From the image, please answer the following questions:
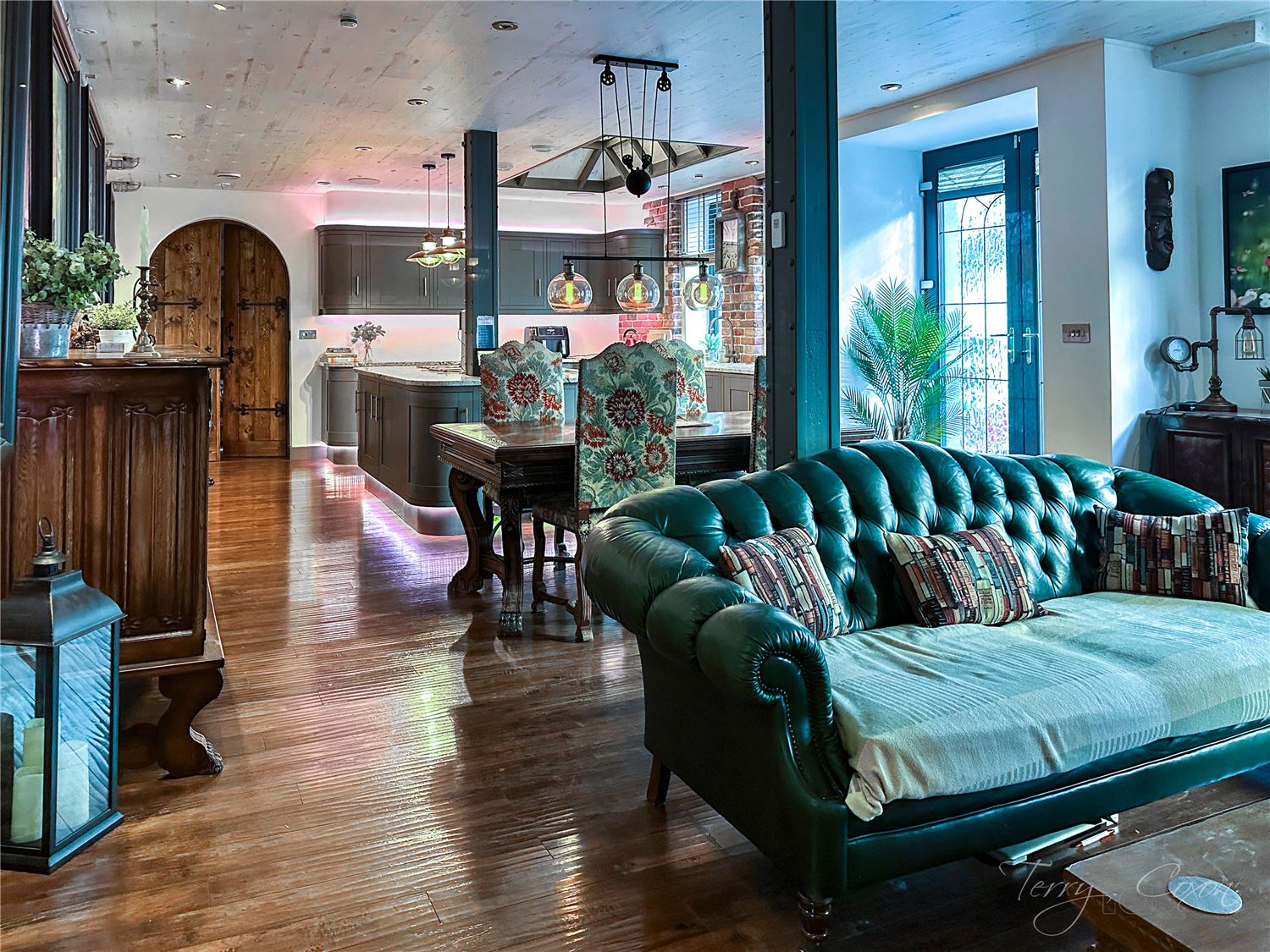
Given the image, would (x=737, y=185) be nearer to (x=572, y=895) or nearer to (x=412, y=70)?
(x=412, y=70)

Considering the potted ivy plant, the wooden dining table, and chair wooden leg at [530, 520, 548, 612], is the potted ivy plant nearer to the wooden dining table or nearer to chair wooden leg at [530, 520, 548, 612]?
the wooden dining table

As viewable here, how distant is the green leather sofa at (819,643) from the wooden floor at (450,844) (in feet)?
0.57

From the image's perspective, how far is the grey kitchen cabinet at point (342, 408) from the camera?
1021 cm

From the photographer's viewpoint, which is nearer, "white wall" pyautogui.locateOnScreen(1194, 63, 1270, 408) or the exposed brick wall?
"white wall" pyautogui.locateOnScreen(1194, 63, 1270, 408)

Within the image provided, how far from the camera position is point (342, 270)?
33.8ft

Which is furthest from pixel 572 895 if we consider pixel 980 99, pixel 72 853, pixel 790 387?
pixel 980 99

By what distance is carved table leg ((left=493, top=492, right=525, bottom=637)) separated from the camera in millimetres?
4402

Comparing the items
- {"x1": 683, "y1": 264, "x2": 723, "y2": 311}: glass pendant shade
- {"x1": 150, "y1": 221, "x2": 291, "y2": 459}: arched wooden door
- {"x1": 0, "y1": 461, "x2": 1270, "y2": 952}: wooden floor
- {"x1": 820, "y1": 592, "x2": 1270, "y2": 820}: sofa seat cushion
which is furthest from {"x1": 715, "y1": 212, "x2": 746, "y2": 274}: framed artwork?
{"x1": 820, "y1": 592, "x2": 1270, "y2": 820}: sofa seat cushion

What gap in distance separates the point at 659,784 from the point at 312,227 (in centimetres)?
929

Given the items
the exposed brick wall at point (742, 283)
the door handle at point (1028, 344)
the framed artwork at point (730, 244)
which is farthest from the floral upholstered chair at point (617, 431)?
the framed artwork at point (730, 244)

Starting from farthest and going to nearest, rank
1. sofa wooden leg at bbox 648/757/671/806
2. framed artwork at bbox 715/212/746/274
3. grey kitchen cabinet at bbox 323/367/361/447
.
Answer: grey kitchen cabinet at bbox 323/367/361/447 < framed artwork at bbox 715/212/746/274 < sofa wooden leg at bbox 648/757/671/806

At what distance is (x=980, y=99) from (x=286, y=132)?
4.79 metres

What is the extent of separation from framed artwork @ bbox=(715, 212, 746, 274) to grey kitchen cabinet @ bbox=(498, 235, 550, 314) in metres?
2.26

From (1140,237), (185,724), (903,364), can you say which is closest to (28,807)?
(185,724)
